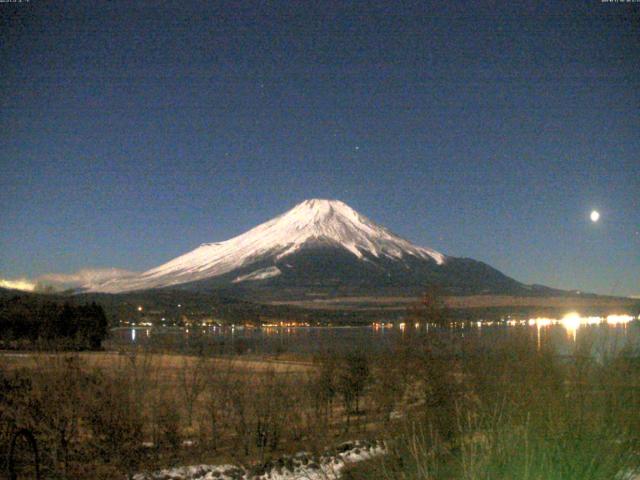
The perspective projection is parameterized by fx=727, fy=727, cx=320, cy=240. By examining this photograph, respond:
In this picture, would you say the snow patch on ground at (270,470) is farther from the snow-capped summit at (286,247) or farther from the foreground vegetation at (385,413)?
the snow-capped summit at (286,247)

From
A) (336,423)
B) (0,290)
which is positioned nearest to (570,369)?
(336,423)

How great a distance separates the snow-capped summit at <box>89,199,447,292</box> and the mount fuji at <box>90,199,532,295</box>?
20 centimetres

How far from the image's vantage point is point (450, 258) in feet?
554

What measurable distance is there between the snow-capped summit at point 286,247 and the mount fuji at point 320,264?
7.7 inches

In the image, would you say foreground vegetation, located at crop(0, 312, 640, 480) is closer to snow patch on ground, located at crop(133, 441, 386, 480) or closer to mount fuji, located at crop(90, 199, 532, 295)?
snow patch on ground, located at crop(133, 441, 386, 480)

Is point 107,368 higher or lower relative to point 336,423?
higher

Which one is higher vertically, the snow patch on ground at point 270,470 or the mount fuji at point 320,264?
the mount fuji at point 320,264

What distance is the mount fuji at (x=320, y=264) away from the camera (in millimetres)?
138750

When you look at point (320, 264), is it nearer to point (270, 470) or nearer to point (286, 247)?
point (286, 247)

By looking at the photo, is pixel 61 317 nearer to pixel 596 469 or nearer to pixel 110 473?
pixel 110 473

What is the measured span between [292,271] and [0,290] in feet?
332

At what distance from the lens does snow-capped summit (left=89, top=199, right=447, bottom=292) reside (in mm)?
148625

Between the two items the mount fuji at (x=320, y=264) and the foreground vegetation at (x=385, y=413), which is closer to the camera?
the foreground vegetation at (x=385, y=413)

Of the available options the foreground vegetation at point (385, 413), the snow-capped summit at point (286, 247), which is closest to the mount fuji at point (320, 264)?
the snow-capped summit at point (286, 247)
